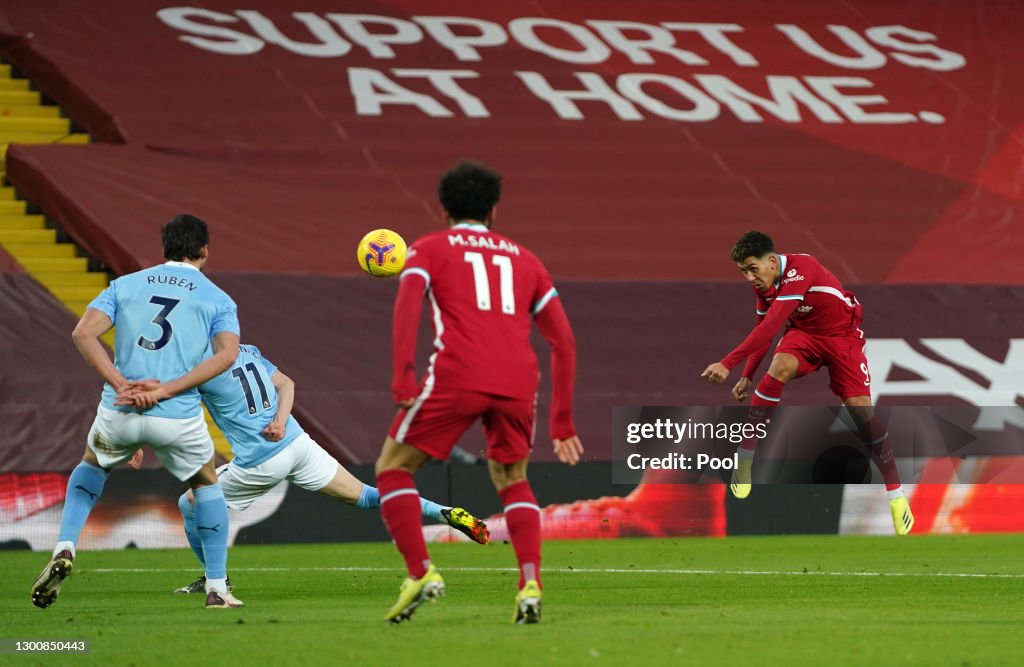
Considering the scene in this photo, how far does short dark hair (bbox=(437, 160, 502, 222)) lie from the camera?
699 cm

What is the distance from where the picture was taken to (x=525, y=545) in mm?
6996

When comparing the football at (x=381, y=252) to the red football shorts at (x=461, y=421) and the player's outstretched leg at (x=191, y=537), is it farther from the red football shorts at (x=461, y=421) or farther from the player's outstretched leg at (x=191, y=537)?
the red football shorts at (x=461, y=421)

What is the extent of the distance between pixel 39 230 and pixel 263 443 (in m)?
10.8

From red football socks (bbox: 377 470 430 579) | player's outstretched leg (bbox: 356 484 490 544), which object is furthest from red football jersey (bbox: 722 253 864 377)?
red football socks (bbox: 377 470 430 579)

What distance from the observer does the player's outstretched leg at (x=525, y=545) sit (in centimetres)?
693

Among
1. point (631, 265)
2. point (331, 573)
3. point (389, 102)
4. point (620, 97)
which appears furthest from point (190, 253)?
point (620, 97)

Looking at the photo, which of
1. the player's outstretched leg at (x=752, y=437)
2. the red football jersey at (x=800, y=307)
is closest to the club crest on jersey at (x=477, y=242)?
the red football jersey at (x=800, y=307)

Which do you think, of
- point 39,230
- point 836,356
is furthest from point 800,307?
point 39,230

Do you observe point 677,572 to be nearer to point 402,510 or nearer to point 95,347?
point 402,510

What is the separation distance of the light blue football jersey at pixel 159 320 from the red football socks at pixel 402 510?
5.41 ft

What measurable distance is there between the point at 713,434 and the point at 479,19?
32.9ft

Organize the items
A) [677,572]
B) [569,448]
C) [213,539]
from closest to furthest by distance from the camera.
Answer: [569,448], [213,539], [677,572]

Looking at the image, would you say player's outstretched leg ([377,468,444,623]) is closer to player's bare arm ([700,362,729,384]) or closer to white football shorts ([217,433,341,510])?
white football shorts ([217,433,341,510])

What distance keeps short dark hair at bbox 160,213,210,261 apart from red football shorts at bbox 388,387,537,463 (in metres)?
1.91
